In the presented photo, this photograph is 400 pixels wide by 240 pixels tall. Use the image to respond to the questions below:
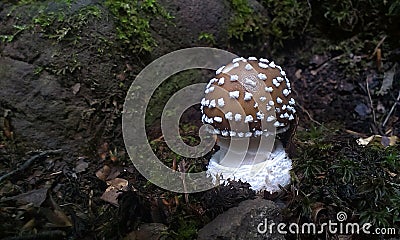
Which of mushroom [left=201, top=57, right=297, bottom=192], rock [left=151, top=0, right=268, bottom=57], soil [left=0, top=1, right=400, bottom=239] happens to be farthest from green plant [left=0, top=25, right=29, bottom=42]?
mushroom [left=201, top=57, right=297, bottom=192]

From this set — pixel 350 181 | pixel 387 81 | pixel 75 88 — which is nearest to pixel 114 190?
pixel 75 88

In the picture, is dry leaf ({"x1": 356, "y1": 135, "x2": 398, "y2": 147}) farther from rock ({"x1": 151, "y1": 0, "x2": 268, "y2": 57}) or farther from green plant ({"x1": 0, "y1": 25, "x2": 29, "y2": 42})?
green plant ({"x1": 0, "y1": 25, "x2": 29, "y2": 42})

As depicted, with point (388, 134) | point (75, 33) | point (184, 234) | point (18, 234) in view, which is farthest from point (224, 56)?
point (18, 234)

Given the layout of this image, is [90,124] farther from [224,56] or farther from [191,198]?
[224,56]

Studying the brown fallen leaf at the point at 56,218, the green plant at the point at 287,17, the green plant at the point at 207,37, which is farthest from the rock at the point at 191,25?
the brown fallen leaf at the point at 56,218

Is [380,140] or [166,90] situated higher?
[166,90]

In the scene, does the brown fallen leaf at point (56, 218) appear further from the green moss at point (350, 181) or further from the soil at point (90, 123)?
the green moss at point (350, 181)

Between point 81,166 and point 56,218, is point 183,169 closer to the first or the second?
point 81,166
